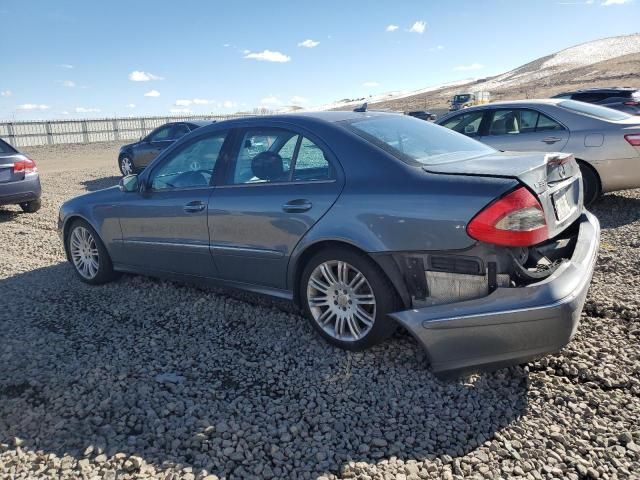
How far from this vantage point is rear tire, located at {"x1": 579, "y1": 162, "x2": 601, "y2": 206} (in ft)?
21.3

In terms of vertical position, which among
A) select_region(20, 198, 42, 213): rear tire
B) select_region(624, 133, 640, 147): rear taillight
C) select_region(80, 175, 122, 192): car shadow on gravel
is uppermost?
select_region(624, 133, 640, 147): rear taillight

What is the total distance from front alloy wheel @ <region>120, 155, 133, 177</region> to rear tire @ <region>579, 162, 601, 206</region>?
11.1 metres

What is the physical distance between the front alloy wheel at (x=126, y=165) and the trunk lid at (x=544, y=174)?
12.1 meters

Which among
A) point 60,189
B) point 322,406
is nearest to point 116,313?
point 322,406

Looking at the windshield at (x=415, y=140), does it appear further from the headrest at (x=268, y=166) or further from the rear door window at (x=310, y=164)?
the headrest at (x=268, y=166)

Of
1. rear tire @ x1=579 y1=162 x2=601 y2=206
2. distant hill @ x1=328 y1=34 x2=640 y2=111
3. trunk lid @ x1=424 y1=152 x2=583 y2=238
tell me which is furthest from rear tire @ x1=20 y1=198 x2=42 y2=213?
distant hill @ x1=328 y1=34 x2=640 y2=111

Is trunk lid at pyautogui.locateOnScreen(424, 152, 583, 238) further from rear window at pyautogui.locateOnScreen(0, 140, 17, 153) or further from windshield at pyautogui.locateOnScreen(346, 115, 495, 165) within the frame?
rear window at pyautogui.locateOnScreen(0, 140, 17, 153)

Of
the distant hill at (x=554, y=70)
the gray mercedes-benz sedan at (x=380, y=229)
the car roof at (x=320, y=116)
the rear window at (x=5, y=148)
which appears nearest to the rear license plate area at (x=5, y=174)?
the rear window at (x=5, y=148)

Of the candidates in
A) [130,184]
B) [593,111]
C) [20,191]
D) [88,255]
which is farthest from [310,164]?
[20,191]

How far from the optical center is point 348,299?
11.2 feet

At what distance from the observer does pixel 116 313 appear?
4.41 m

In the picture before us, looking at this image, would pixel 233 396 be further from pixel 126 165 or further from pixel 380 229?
pixel 126 165

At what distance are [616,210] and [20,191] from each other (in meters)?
8.93

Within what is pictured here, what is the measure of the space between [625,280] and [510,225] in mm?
2253
